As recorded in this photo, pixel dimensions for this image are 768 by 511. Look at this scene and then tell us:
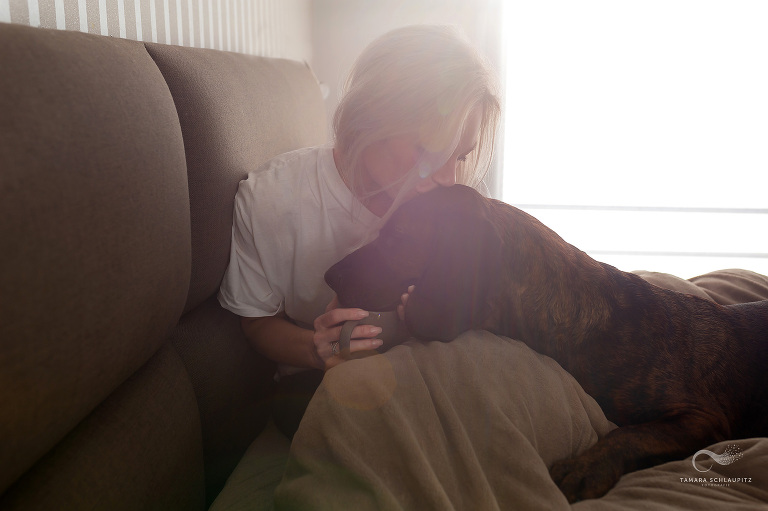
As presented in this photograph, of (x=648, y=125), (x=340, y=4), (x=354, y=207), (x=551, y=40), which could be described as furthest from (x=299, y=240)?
(x=648, y=125)

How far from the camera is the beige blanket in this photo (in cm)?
77

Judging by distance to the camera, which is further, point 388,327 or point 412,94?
point 388,327

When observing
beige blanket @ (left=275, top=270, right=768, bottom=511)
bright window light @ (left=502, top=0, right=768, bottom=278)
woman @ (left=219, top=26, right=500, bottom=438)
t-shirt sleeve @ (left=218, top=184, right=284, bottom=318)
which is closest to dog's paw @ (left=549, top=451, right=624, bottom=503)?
beige blanket @ (left=275, top=270, right=768, bottom=511)

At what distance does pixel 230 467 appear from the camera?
4.02 feet

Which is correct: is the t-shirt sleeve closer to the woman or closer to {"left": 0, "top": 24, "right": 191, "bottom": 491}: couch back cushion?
the woman

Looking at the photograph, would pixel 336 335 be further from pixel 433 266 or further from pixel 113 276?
pixel 113 276

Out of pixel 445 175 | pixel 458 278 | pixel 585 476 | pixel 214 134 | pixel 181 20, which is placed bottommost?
pixel 585 476

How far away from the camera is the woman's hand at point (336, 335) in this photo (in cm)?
116

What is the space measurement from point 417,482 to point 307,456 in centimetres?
19

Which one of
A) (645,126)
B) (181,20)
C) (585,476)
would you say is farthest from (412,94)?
(645,126)

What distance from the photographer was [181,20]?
1572 mm

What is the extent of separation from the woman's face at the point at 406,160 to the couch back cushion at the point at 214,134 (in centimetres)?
33

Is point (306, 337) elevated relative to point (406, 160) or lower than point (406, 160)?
lower

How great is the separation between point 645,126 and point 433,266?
4.07m
